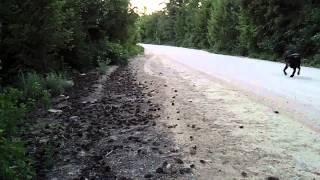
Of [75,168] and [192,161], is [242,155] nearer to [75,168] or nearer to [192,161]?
[192,161]

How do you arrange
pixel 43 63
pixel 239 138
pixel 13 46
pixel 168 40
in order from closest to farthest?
pixel 239 138 → pixel 13 46 → pixel 43 63 → pixel 168 40

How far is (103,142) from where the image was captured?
23.5 ft

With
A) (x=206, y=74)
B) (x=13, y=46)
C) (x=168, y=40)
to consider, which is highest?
(x=13, y=46)

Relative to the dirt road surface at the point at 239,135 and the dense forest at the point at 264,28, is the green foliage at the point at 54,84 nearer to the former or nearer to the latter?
the dirt road surface at the point at 239,135

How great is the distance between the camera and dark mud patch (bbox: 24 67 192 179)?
5812mm

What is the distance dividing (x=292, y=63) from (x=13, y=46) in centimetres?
1002

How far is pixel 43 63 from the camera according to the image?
40.7ft

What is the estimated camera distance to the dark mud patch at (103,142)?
5.81 meters

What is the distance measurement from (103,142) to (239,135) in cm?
207

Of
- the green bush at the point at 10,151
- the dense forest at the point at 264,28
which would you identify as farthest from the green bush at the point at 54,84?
the dense forest at the point at 264,28

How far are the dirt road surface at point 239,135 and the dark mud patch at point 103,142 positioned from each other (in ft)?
0.94

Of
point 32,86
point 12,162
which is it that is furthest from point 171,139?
point 32,86

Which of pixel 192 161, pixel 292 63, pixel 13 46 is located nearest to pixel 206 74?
pixel 292 63

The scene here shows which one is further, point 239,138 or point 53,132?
point 53,132
